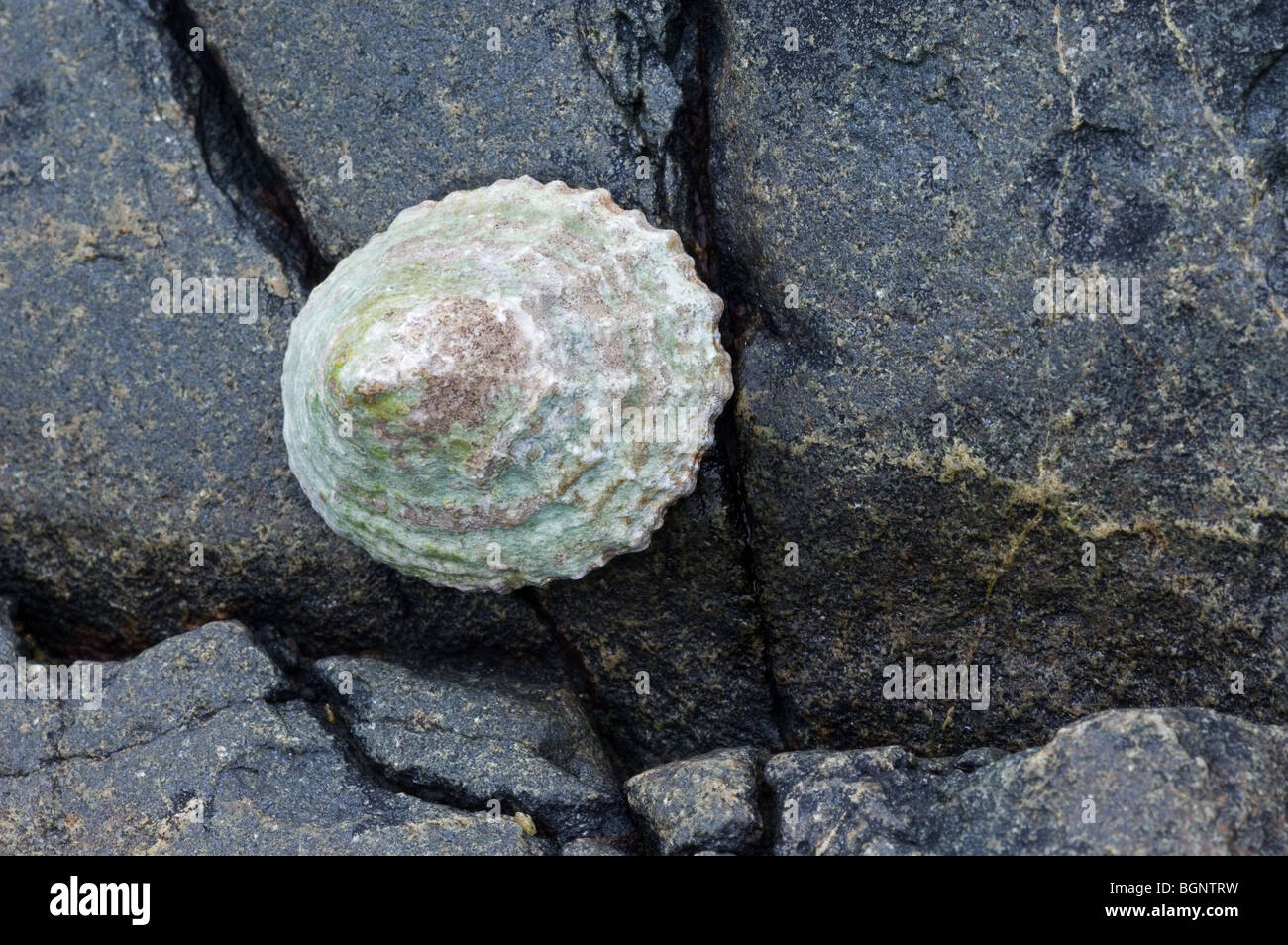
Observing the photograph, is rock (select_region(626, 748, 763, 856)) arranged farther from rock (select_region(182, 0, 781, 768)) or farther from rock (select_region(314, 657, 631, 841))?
rock (select_region(182, 0, 781, 768))

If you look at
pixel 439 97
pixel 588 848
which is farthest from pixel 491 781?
pixel 439 97

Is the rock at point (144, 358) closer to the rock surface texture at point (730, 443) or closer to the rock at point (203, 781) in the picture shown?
the rock surface texture at point (730, 443)

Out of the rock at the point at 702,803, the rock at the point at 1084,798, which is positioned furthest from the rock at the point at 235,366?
the rock at the point at 1084,798

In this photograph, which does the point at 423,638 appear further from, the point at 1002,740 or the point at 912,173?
the point at 912,173

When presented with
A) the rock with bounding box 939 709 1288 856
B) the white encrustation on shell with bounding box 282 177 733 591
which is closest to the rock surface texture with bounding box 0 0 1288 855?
the rock with bounding box 939 709 1288 856

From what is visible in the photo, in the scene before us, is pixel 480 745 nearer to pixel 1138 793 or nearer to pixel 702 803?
pixel 702 803
